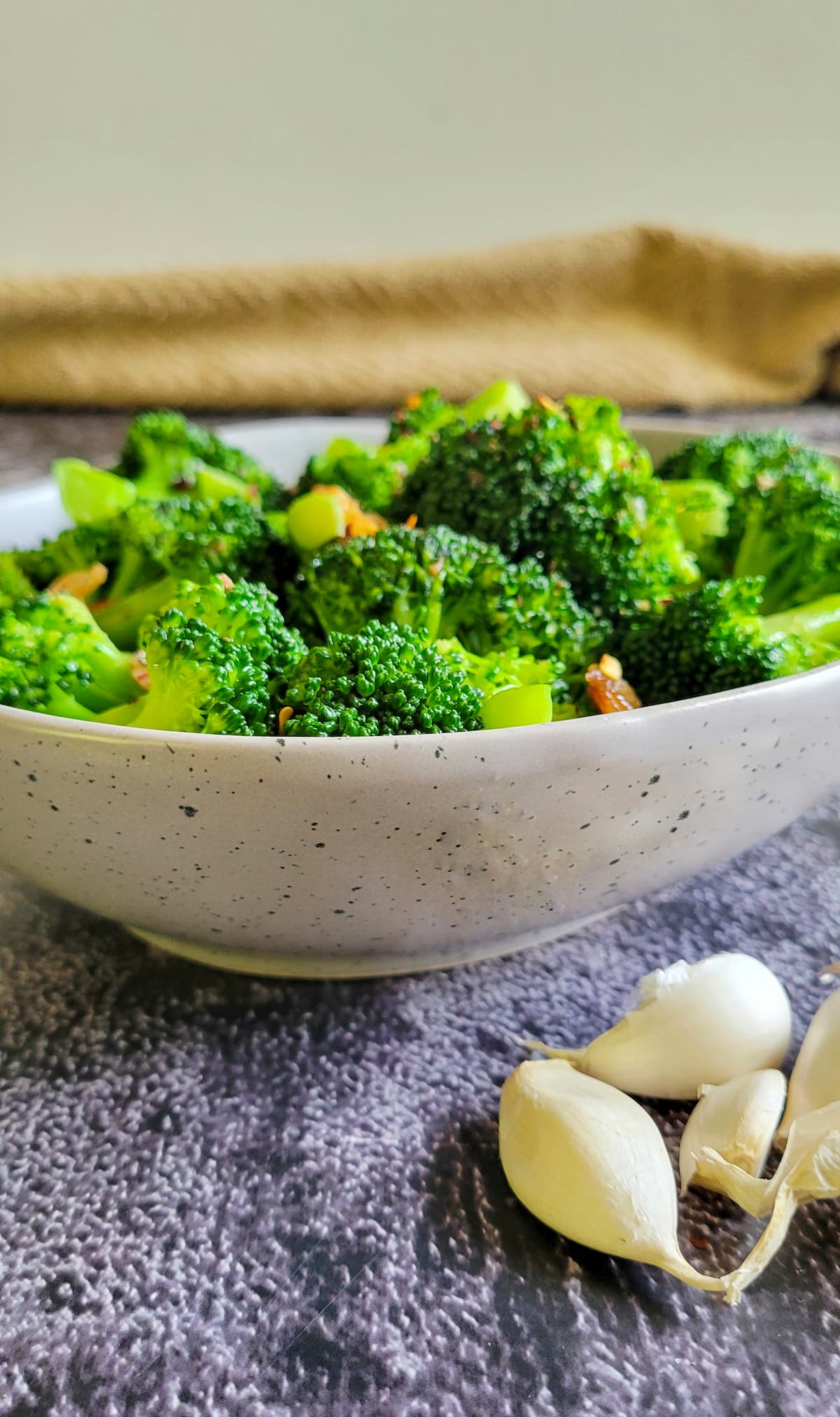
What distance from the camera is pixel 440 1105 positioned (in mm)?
649

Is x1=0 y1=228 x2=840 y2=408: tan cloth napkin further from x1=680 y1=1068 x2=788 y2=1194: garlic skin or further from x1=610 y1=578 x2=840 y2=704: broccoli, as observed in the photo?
x1=680 y1=1068 x2=788 y2=1194: garlic skin

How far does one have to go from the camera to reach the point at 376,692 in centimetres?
62

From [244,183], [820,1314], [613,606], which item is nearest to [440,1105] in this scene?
[820,1314]

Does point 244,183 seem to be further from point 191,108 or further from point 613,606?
point 613,606

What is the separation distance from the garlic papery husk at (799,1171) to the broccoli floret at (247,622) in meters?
0.37

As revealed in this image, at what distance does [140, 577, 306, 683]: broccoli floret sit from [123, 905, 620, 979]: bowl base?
0.63 ft

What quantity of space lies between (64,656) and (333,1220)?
391 mm

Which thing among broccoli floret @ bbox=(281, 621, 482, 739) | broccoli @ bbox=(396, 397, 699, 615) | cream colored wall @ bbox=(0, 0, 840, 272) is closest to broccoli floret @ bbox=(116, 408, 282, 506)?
broccoli @ bbox=(396, 397, 699, 615)

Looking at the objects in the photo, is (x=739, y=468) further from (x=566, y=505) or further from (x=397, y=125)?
(x=397, y=125)

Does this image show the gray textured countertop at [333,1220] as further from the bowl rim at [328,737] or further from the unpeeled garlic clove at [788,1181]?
the bowl rim at [328,737]

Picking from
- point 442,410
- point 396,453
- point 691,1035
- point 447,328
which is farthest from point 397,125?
point 691,1035

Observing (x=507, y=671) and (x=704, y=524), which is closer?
(x=507, y=671)

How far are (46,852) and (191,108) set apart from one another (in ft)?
8.75

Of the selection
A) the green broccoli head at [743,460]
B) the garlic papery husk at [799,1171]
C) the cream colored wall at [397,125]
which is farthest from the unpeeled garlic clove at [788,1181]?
the cream colored wall at [397,125]
